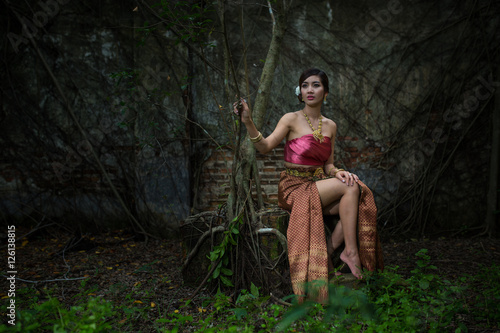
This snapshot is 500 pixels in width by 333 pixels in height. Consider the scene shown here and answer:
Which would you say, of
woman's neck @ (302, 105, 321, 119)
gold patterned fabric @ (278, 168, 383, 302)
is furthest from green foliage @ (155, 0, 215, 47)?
gold patterned fabric @ (278, 168, 383, 302)

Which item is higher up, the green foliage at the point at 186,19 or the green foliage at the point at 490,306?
the green foliage at the point at 186,19

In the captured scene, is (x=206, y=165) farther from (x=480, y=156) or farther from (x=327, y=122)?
(x=480, y=156)

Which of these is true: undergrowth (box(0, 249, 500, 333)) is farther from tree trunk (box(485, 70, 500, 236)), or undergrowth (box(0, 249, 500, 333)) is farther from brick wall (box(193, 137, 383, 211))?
tree trunk (box(485, 70, 500, 236))

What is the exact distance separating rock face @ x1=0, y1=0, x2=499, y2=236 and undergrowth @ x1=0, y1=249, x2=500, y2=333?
1791 mm

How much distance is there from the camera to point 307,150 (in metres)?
2.62

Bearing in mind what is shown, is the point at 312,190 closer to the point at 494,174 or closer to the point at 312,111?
the point at 312,111

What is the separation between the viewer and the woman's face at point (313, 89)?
263 cm

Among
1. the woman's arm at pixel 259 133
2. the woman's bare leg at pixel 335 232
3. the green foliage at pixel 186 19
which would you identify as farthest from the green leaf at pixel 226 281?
the green foliage at pixel 186 19

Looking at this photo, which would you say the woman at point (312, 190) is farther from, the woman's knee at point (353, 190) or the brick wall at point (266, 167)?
the brick wall at point (266, 167)

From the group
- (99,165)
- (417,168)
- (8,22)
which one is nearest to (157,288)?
(99,165)

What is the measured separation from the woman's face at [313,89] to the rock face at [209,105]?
1694 millimetres

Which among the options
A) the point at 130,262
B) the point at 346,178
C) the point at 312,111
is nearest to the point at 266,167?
the point at 312,111

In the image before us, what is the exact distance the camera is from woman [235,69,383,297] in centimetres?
238

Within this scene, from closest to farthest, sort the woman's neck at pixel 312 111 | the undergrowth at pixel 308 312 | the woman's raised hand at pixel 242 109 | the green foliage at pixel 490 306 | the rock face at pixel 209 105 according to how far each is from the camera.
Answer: the undergrowth at pixel 308 312, the green foliage at pixel 490 306, the woman's raised hand at pixel 242 109, the woman's neck at pixel 312 111, the rock face at pixel 209 105
